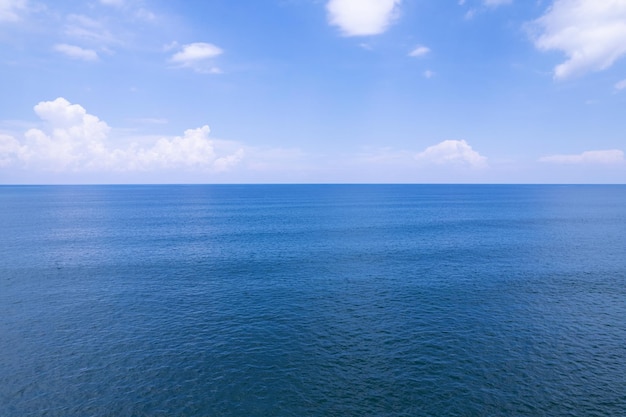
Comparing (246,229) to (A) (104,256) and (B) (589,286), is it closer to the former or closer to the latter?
(A) (104,256)

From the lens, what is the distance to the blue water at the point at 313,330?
4384cm

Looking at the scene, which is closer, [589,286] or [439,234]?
[589,286]

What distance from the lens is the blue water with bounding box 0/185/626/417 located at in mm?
43844

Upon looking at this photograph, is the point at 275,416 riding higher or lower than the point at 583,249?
lower

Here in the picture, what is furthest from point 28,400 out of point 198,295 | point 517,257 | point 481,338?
point 517,257

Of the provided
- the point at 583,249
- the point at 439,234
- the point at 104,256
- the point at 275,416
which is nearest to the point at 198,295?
the point at 275,416

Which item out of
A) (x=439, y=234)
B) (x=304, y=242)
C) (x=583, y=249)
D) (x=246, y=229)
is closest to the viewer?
(x=583, y=249)

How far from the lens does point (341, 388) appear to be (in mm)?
45562

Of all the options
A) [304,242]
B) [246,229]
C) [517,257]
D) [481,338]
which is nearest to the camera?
[481,338]

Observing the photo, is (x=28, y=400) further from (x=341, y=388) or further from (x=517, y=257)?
(x=517, y=257)

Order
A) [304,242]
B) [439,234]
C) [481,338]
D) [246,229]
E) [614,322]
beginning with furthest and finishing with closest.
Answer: [246,229] < [439,234] < [304,242] < [614,322] < [481,338]

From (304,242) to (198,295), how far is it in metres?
58.3

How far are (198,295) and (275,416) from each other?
137 feet

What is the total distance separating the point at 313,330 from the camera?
61312 millimetres
